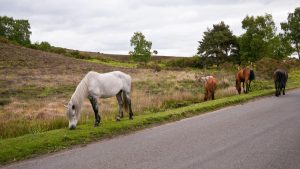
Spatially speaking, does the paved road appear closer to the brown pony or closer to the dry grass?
the dry grass

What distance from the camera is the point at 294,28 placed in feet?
259

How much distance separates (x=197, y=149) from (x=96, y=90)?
5.10 m

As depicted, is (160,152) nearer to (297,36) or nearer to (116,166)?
(116,166)

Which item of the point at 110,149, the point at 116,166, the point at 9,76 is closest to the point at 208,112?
the point at 110,149

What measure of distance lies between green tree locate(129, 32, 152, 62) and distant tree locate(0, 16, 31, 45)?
25448 mm

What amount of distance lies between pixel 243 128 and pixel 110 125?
14.0 ft

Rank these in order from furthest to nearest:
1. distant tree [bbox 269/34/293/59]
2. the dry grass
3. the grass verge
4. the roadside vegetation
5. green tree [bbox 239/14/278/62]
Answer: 1. distant tree [bbox 269/34/293/59]
2. green tree [bbox 239/14/278/62]
3. the dry grass
4. the roadside vegetation
5. the grass verge

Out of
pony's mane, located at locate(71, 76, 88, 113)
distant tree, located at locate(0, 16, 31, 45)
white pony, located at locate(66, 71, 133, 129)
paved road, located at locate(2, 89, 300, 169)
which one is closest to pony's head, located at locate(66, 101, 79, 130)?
white pony, located at locate(66, 71, 133, 129)

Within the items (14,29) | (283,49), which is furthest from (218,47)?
(14,29)

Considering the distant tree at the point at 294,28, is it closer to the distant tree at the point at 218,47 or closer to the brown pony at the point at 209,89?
the distant tree at the point at 218,47

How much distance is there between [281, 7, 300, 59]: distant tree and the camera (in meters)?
78.6

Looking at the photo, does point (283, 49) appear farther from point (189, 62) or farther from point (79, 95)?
point (79, 95)

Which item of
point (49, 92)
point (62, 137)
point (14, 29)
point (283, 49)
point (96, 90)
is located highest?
point (14, 29)

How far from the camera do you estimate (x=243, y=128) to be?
11.7 meters
